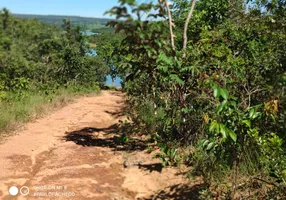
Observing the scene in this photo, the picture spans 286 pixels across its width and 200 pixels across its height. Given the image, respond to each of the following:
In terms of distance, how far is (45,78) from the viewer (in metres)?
14.5

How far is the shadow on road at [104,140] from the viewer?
17.0 ft

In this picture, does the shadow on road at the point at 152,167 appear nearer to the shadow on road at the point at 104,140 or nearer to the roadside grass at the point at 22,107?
the shadow on road at the point at 104,140

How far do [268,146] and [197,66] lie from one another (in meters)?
1.78

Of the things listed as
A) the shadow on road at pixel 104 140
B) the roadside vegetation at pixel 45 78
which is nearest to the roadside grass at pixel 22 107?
the roadside vegetation at pixel 45 78

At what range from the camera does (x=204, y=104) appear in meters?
4.53

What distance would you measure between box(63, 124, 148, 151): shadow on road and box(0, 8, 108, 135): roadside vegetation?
1.46m

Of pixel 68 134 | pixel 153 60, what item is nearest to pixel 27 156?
pixel 68 134

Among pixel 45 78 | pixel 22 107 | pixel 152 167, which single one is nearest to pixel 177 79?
pixel 152 167

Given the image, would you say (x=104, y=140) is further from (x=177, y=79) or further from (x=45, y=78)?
(x=45, y=78)

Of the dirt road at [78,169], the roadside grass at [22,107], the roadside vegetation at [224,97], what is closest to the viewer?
the roadside vegetation at [224,97]

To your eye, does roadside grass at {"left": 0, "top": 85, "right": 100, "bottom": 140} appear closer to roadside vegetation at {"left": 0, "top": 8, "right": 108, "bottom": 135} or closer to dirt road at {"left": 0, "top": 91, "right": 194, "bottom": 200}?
roadside vegetation at {"left": 0, "top": 8, "right": 108, "bottom": 135}

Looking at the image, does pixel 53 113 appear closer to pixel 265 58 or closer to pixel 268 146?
pixel 265 58

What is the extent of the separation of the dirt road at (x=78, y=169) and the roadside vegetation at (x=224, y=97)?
1.42 feet

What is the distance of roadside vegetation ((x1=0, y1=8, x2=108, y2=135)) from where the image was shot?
7.67 meters
